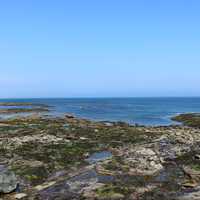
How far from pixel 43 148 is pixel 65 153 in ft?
8.11

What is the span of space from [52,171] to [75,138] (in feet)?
37.7

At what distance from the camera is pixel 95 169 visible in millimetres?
19000

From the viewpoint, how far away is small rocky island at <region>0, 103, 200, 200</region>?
1495cm

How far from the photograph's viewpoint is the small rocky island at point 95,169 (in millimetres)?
14945

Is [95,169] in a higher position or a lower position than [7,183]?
lower

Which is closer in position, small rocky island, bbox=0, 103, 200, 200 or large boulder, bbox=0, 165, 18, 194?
small rocky island, bbox=0, 103, 200, 200

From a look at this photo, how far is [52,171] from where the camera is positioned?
64.9 ft

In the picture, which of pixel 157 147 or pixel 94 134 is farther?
pixel 94 134

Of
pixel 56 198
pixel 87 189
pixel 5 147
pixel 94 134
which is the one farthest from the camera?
pixel 94 134

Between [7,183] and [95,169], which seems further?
[95,169]

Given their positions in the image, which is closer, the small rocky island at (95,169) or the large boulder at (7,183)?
the small rocky island at (95,169)

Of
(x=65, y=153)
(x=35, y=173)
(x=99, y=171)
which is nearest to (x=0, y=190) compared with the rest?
(x=35, y=173)

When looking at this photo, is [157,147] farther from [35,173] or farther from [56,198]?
[56,198]

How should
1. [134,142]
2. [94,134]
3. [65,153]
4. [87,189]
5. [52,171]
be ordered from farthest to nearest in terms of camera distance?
[94,134] → [134,142] → [65,153] → [52,171] → [87,189]
